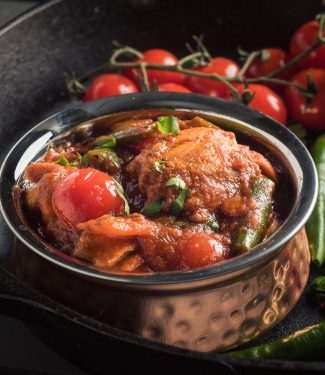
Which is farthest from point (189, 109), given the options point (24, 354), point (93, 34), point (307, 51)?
point (93, 34)

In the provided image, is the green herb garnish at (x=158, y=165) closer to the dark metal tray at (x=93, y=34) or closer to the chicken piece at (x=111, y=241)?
the chicken piece at (x=111, y=241)

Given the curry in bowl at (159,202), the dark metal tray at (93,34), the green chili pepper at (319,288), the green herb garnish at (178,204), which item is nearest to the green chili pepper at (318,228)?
the green chili pepper at (319,288)

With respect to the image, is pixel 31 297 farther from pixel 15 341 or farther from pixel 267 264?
pixel 267 264

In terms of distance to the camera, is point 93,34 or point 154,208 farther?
point 93,34

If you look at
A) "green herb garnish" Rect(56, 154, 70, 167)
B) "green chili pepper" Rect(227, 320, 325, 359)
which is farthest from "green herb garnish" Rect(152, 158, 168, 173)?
"green chili pepper" Rect(227, 320, 325, 359)

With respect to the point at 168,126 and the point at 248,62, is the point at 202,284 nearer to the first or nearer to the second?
the point at 168,126

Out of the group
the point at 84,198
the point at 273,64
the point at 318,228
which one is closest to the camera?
the point at 84,198
